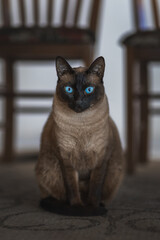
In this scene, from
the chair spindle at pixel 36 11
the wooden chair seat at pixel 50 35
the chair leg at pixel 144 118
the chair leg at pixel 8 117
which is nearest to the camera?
the wooden chair seat at pixel 50 35

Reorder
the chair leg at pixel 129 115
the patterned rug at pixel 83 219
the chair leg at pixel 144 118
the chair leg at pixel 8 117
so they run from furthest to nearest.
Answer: the chair leg at pixel 144 118, the chair leg at pixel 8 117, the chair leg at pixel 129 115, the patterned rug at pixel 83 219

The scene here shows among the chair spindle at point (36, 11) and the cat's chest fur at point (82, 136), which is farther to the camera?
the chair spindle at point (36, 11)

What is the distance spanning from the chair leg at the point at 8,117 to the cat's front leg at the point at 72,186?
1.22 metres

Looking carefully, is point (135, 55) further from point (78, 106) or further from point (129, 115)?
point (78, 106)

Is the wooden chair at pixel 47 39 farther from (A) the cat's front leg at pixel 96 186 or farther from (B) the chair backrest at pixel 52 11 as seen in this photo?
(A) the cat's front leg at pixel 96 186

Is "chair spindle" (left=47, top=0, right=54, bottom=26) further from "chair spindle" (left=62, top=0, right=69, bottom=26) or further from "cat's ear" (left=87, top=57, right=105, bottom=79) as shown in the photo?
"cat's ear" (left=87, top=57, right=105, bottom=79)

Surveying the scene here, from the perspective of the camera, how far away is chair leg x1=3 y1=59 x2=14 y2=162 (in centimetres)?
227

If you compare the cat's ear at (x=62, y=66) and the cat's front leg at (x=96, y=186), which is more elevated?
the cat's ear at (x=62, y=66)

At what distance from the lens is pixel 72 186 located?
1.12 metres

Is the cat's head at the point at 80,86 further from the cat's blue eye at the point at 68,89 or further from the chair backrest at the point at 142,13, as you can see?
the chair backrest at the point at 142,13

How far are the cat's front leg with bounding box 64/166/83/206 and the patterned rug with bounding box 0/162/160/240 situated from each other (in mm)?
66

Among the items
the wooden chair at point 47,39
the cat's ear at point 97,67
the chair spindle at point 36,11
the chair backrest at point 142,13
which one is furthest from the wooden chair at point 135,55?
the cat's ear at point 97,67

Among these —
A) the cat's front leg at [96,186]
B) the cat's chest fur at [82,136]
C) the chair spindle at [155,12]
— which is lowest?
the cat's front leg at [96,186]

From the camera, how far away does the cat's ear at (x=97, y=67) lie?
110cm
